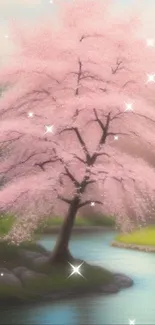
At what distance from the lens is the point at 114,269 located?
5109 mm

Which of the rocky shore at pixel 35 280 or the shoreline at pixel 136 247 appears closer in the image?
the rocky shore at pixel 35 280

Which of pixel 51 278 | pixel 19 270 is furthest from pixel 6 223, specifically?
pixel 51 278

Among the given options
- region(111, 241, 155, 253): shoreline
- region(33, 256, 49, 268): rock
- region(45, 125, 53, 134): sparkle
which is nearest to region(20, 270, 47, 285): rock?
region(33, 256, 49, 268): rock

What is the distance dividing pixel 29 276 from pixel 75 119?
1686 millimetres

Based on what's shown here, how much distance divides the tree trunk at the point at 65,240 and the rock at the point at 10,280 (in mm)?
493

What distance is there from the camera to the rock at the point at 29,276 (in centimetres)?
495

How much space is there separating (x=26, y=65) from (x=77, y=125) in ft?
2.68

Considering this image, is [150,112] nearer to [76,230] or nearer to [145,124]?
[145,124]

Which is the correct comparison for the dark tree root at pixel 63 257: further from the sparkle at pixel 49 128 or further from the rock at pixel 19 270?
the sparkle at pixel 49 128

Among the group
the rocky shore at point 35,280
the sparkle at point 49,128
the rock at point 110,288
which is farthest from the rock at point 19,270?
the sparkle at point 49,128

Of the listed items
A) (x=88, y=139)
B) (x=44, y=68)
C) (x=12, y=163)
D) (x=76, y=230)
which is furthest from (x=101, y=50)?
(x=76, y=230)

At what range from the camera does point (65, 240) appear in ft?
16.8

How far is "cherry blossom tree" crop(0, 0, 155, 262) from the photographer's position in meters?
4.99

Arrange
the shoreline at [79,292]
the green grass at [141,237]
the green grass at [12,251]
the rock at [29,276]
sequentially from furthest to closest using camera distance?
the green grass at [141,237], the green grass at [12,251], the rock at [29,276], the shoreline at [79,292]
